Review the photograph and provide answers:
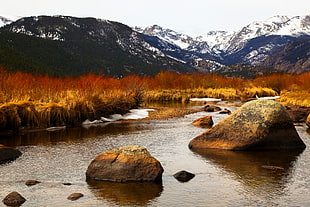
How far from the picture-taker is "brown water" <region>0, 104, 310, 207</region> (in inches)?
369

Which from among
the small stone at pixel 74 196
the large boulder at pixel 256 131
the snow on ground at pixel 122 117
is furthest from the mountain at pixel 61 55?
the small stone at pixel 74 196

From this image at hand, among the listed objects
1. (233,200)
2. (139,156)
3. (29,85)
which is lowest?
(233,200)

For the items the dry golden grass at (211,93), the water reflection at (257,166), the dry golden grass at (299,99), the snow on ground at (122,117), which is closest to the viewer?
the water reflection at (257,166)

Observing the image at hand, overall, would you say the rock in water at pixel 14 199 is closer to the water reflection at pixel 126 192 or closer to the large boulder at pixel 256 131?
the water reflection at pixel 126 192

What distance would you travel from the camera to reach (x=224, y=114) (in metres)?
30.3

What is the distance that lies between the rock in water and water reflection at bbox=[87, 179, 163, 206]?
70.1 inches

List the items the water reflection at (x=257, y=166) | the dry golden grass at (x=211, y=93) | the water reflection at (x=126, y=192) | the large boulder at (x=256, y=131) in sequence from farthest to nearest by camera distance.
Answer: the dry golden grass at (x=211, y=93), the large boulder at (x=256, y=131), the water reflection at (x=257, y=166), the water reflection at (x=126, y=192)

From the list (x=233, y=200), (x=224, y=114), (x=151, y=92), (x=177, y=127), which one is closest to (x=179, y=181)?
(x=233, y=200)

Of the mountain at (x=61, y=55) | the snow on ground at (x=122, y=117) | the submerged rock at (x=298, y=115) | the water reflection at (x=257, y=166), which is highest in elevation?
the mountain at (x=61, y=55)

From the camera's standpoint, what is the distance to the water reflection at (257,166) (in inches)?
409

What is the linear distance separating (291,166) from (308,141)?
17.3ft

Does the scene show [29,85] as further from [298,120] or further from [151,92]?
[151,92]

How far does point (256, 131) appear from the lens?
15.1 m

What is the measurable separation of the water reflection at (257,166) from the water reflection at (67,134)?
21.6ft
